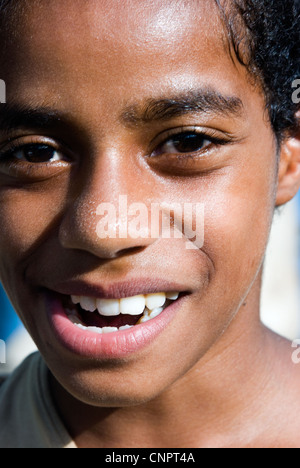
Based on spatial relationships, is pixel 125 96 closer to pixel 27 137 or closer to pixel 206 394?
pixel 27 137

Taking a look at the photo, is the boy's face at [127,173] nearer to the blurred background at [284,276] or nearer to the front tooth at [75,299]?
the front tooth at [75,299]

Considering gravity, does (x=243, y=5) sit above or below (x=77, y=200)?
above

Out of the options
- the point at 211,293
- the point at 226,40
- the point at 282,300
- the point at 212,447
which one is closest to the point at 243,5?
the point at 226,40

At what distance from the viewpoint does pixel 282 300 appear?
5684mm

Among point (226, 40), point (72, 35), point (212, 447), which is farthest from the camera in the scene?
point (212, 447)

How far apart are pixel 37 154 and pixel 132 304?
43cm

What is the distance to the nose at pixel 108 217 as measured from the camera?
1.43m

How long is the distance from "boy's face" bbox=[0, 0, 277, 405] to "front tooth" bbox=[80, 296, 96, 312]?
0.05 m

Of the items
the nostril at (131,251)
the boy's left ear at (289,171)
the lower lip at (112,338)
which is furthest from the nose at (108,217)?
the boy's left ear at (289,171)

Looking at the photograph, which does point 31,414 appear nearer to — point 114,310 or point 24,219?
point 114,310

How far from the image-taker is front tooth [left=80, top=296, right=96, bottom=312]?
5.22 ft

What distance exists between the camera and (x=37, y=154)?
1619mm

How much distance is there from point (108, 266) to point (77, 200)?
16 centimetres

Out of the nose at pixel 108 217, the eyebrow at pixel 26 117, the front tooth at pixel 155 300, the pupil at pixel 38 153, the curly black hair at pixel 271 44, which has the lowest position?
the front tooth at pixel 155 300
